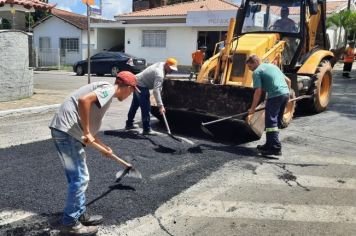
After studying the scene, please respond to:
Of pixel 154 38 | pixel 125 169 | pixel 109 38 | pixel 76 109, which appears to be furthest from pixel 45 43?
pixel 76 109

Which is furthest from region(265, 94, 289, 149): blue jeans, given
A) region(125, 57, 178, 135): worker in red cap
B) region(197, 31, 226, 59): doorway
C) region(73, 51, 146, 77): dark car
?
region(197, 31, 226, 59): doorway

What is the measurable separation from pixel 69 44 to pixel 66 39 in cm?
49

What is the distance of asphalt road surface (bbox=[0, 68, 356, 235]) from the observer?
428cm

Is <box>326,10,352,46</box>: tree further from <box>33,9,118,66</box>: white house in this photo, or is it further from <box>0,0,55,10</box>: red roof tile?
<box>0,0,55,10</box>: red roof tile

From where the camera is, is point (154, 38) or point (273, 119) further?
point (154, 38)

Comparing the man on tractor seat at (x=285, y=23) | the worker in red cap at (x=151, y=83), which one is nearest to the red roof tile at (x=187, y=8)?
the man on tractor seat at (x=285, y=23)

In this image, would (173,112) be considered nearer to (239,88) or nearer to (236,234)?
(239,88)

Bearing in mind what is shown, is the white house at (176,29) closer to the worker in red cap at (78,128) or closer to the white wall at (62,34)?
the white wall at (62,34)

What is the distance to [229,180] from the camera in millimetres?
5648

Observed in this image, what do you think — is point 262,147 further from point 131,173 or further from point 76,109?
point 76,109

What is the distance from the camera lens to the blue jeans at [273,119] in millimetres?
6785

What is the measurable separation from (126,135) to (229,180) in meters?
2.67

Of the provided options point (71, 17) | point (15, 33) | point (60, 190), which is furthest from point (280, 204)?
point (71, 17)

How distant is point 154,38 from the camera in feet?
95.8
